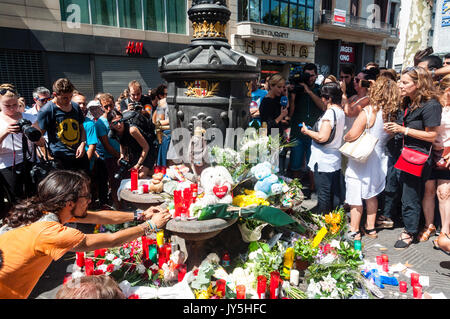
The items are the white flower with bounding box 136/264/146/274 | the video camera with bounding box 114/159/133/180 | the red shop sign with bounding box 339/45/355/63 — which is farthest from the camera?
the red shop sign with bounding box 339/45/355/63

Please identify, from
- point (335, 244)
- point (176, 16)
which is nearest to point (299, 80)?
point (335, 244)

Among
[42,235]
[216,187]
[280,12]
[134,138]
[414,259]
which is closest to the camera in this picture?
[42,235]

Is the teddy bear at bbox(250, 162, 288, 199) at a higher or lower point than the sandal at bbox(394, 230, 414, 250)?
higher

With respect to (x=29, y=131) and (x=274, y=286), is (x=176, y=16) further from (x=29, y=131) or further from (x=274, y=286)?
(x=274, y=286)

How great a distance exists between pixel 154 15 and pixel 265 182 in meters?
13.7

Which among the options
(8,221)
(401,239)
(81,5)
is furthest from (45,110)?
(81,5)

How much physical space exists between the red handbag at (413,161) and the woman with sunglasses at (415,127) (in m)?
0.05

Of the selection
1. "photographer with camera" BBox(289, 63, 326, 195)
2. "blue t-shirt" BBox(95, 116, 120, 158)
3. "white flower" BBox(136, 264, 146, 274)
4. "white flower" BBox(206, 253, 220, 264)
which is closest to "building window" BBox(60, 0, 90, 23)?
"blue t-shirt" BBox(95, 116, 120, 158)

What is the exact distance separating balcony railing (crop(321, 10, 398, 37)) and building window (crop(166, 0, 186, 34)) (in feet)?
38.3

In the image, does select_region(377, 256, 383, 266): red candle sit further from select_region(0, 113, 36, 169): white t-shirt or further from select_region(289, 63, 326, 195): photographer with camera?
select_region(0, 113, 36, 169): white t-shirt

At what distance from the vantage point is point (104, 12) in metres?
13.5

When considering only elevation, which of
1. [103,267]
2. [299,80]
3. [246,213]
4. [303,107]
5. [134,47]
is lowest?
[103,267]

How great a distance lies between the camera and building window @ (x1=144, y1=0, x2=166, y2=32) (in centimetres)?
1458

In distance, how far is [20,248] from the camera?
198 centimetres
